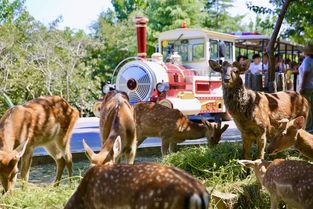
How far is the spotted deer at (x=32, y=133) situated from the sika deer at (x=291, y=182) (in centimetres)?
277

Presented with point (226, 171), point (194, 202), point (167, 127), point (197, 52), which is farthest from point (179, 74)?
point (194, 202)

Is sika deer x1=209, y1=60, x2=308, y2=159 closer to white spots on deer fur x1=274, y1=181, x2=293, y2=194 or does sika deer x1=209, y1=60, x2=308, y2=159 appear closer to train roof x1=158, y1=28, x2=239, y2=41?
white spots on deer fur x1=274, y1=181, x2=293, y2=194

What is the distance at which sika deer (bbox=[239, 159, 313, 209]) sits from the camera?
4781mm

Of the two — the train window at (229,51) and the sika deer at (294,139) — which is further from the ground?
the sika deer at (294,139)

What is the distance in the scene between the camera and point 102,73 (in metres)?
30.3

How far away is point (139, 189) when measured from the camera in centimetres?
390

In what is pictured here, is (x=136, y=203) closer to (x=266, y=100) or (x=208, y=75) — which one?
(x=266, y=100)

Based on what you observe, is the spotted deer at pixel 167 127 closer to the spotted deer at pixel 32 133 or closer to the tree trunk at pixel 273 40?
the tree trunk at pixel 273 40

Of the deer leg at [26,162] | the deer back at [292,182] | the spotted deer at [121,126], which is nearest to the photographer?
the deer back at [292,182]

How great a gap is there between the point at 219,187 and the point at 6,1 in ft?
61.7

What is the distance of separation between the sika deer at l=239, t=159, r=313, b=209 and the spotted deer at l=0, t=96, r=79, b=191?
2775 mm

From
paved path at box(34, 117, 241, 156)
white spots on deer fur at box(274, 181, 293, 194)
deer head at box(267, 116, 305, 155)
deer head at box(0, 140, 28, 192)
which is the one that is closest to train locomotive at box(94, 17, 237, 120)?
paved path at box(34, 117, 241, 156)

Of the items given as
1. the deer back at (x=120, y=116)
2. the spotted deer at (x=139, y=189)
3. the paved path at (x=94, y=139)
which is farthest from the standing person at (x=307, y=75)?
the spotted deer at (x=139, y=189)

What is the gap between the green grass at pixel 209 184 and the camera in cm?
585
